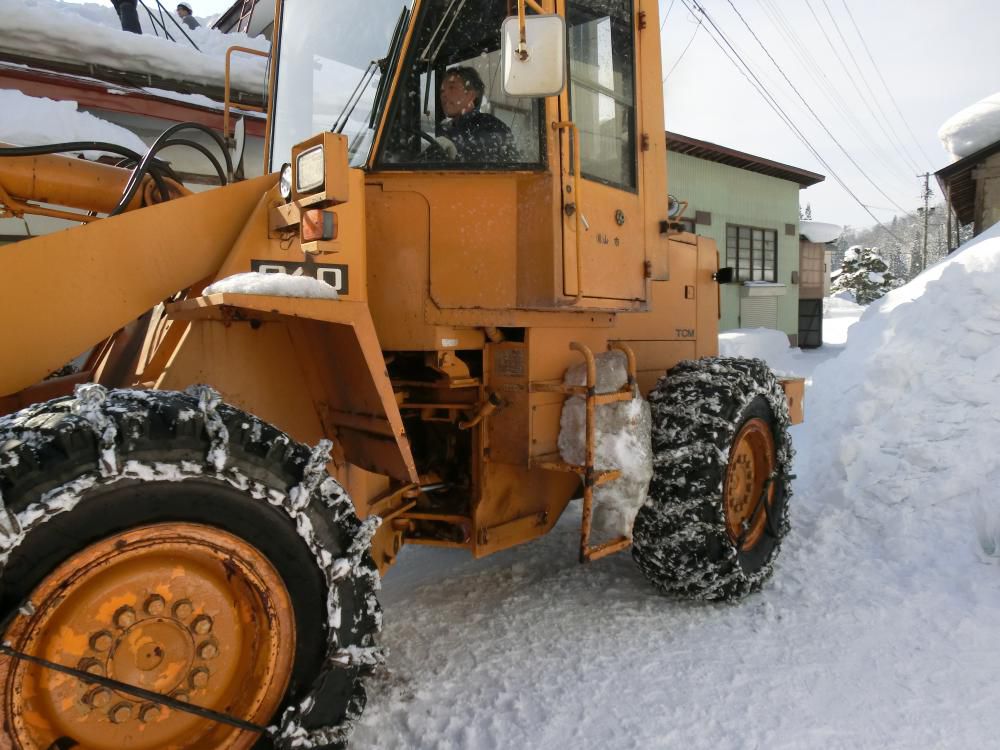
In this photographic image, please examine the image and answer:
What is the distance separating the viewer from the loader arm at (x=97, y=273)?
2256mm

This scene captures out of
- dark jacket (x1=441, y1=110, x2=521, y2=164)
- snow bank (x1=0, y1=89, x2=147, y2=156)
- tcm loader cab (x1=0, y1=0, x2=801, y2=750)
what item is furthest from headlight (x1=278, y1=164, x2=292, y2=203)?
snow bank (x1=0, y1=89, x2=147, y2=156)

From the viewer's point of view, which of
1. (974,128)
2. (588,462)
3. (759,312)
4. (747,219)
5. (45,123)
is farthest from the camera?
(759,312)

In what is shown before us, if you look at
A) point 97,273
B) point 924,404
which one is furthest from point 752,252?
point 97,273

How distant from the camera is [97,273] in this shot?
7.82ft

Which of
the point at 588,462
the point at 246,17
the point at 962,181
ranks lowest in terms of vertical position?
the point at 588,462

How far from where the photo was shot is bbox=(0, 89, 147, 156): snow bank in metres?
6.73

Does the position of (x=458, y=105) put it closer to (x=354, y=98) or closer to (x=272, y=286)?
(x=354, y=98)

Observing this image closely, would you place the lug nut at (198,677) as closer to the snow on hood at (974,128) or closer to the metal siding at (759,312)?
the metal siding at (759,312)

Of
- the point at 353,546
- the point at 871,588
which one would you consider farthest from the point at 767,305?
the point at 353,546

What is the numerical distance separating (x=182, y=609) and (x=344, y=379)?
1.06 meters

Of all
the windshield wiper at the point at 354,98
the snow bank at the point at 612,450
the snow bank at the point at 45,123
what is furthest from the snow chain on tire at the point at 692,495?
the snow bank at the point at 45,123

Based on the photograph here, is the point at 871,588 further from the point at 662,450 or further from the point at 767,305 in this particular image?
the point at 767,305

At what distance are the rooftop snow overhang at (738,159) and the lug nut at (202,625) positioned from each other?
1512cm

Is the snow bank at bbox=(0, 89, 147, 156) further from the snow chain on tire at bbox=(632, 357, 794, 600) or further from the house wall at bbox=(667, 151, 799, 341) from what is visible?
the house wall at bbox=(667, 151, 799, 341)
